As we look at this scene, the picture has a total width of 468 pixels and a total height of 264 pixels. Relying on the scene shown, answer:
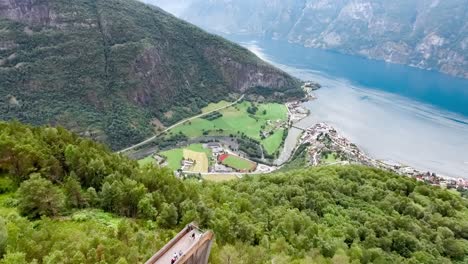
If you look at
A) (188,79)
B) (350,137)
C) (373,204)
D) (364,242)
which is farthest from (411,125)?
(364,242)

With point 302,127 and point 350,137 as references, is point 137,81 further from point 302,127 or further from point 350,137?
point 350,137

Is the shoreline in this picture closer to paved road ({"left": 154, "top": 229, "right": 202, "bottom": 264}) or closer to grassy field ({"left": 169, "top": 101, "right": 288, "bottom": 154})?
grassy field ({"left": 169, "top": 101, "right": 288, "bottom": 154})

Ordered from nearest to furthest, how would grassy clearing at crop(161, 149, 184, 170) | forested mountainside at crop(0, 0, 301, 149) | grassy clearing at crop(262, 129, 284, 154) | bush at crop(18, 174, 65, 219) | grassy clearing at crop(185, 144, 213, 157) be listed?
bush at crop(18, 174, 65, 219), grassy clearing at crop(161, 149, 184, 170), forested mountainside at crop(0, 0, 301, 149), grassy clearing at crop(185, 144, 213, 157), grassy clearing at crop(262, 129, 284, 154)

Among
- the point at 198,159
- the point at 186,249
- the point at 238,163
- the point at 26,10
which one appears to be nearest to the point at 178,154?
the point at 198,159

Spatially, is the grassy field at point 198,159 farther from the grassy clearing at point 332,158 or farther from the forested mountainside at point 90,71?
the grassy clearing at point 332,158

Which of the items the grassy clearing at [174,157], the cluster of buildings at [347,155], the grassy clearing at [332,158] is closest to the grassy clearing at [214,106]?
the cluster of buildings at [347,155]

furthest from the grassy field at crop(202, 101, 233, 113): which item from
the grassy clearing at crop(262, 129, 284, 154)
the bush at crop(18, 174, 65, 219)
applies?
the bush at crop(18, 174, 65, 219)

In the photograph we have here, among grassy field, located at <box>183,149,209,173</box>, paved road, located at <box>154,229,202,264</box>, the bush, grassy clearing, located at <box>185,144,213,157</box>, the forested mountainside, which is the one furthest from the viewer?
grassy clearing, located at <box>185,144,213,157</box>

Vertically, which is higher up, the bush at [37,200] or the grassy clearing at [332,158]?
the bush at [37,200]
